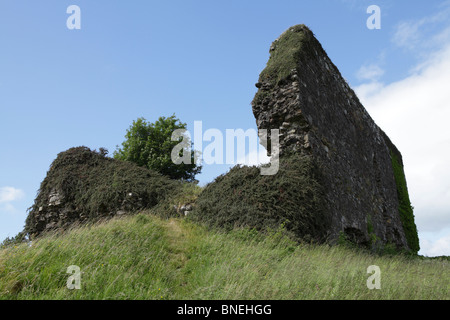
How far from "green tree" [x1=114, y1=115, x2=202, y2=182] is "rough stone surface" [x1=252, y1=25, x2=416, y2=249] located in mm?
10351

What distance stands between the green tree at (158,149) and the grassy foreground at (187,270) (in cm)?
1319

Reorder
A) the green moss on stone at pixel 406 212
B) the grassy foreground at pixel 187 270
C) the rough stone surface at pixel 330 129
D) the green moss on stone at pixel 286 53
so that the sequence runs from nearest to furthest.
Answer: the grassy foreground at pixel 187 270 < the rough stone surface at pixel 330 129 < the green moss on stone at pixel 286 53 < the green moss on stone at pixel 406 212

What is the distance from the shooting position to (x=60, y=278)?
4922 mm

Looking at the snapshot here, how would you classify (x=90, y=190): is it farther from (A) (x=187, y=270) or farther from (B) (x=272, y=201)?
(A) (x=187, y=270)

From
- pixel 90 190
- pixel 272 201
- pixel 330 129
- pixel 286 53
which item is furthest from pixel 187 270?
pixel 286 53

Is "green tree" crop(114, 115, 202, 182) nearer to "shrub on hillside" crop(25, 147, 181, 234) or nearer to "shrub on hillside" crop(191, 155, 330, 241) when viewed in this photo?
"shrub on hillside" crop(25, 147, 181, 234)

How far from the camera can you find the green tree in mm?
20641

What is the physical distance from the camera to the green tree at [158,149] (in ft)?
67.7

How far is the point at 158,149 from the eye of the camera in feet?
69.7

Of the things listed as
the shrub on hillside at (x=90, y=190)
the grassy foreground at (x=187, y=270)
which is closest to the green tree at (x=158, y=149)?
the shrub on hillside at (x=90, y=190)

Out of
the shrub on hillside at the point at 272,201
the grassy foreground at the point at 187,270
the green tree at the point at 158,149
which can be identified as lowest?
the grassy foreground at the point at 187,270

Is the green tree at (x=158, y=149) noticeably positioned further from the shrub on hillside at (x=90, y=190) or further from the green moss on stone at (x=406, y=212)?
the green moss on stone at (x=406, y=212)
